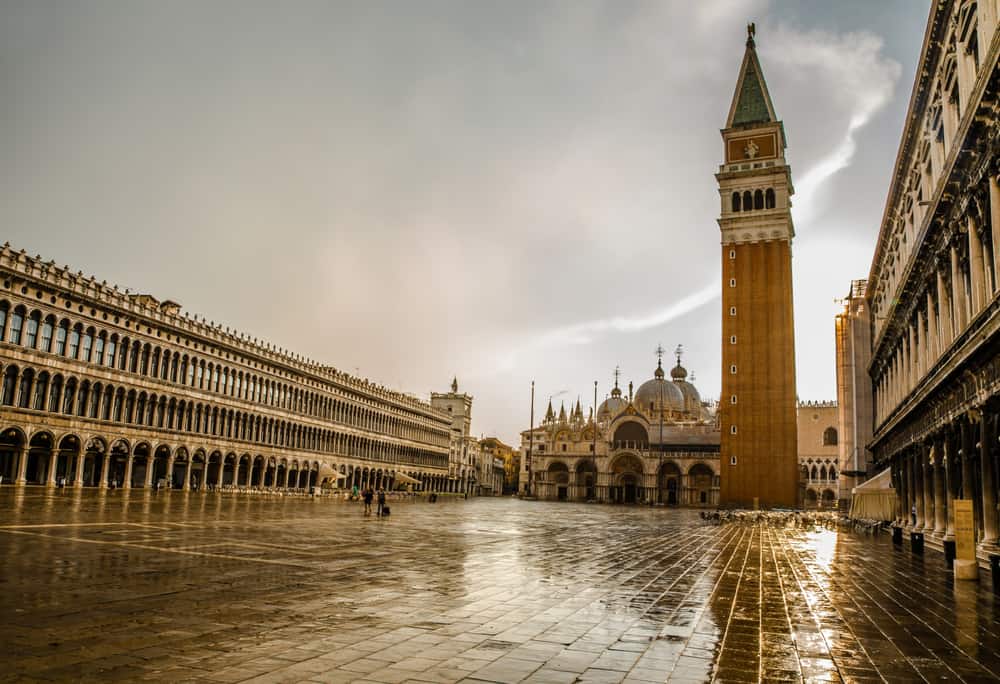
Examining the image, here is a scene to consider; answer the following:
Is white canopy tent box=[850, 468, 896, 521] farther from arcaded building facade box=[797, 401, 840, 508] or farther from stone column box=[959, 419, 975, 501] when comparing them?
arcaded building facade box=[797, 401, 840, 508]

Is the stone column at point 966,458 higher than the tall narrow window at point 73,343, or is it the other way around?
the tall narrow window at point 73,343

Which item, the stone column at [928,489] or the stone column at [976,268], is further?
the stone column at [928,489]

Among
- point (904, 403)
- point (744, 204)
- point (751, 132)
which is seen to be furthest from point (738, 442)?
point (904, 403)

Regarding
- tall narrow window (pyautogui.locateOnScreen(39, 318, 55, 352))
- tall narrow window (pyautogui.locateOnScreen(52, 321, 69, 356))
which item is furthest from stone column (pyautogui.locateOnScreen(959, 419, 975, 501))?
A: tall narrow window (pyautogui.locateOnScreen(52, 321, 69, 356))

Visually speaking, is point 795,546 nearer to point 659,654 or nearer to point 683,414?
point 659,654

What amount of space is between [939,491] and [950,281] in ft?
21.0

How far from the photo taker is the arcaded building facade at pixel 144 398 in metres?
39.8

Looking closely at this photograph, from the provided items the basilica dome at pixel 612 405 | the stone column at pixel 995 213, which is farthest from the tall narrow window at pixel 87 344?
the basilica dome at pixel 612 405

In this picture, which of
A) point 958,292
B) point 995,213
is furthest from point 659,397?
point 995,213

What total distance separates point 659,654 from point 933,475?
19.5 meters

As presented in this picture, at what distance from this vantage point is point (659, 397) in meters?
104

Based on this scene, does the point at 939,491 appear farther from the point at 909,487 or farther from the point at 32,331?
the point at 32,331

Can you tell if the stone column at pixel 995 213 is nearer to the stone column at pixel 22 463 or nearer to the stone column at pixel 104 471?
the stone column at pixel 22 463

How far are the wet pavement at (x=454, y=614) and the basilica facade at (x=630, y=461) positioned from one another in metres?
69.0
